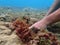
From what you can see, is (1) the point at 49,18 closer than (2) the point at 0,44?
No

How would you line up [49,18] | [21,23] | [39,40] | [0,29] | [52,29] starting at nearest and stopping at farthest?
[39,40], [21,23], [0,29], [49,18], [52,29]

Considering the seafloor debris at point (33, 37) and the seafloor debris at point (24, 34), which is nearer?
the seafloor debris at point (33, 37)

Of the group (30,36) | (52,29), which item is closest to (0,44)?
(30,36)

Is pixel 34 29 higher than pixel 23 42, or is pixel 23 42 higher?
pixel 34 29

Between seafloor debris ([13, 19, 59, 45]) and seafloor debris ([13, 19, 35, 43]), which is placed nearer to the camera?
seafloor debris ([13, 19, 59, 45])

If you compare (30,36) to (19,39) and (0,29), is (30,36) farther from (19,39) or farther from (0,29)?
(0,29)

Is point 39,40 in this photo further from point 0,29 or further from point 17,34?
point 0,29

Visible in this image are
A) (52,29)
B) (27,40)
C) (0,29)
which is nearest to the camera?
(27,40)

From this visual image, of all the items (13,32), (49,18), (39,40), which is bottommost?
(39,40)

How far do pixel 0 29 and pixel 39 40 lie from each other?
3.89 ft

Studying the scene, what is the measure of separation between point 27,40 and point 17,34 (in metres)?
0.28

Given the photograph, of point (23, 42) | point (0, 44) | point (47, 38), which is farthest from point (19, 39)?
point (47, 38)

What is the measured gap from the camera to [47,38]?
119 inches

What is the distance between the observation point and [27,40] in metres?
3.19
